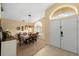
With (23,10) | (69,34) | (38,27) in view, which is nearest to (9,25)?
(23,10)

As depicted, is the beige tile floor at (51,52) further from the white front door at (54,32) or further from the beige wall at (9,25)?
the beige wall at (9,25)

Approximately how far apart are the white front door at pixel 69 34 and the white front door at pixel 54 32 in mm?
138

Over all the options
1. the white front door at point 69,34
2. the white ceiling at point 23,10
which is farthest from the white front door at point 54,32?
the white ceiling at point 23,10

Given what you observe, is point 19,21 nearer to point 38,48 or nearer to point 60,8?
point 38,48

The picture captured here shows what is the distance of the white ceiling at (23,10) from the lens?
2859mm

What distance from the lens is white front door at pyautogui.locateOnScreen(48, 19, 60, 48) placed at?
295 cm

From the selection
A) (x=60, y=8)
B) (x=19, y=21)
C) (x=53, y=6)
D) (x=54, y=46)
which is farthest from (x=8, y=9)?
(x=54, y=46)

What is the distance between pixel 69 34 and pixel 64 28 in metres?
0.21

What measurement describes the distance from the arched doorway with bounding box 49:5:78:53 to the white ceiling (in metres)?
0.34

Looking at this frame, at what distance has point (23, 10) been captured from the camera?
2906mm

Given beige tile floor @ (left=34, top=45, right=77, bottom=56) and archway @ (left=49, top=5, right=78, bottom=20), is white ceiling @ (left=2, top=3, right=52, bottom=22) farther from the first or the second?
beige tile floor @ (left=34, top=45, right=77, bottom=56)

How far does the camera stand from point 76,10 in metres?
2.79

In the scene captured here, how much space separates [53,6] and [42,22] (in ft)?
1.74

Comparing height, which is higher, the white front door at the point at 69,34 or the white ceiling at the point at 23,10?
the white ceiling at the point at 23,10
